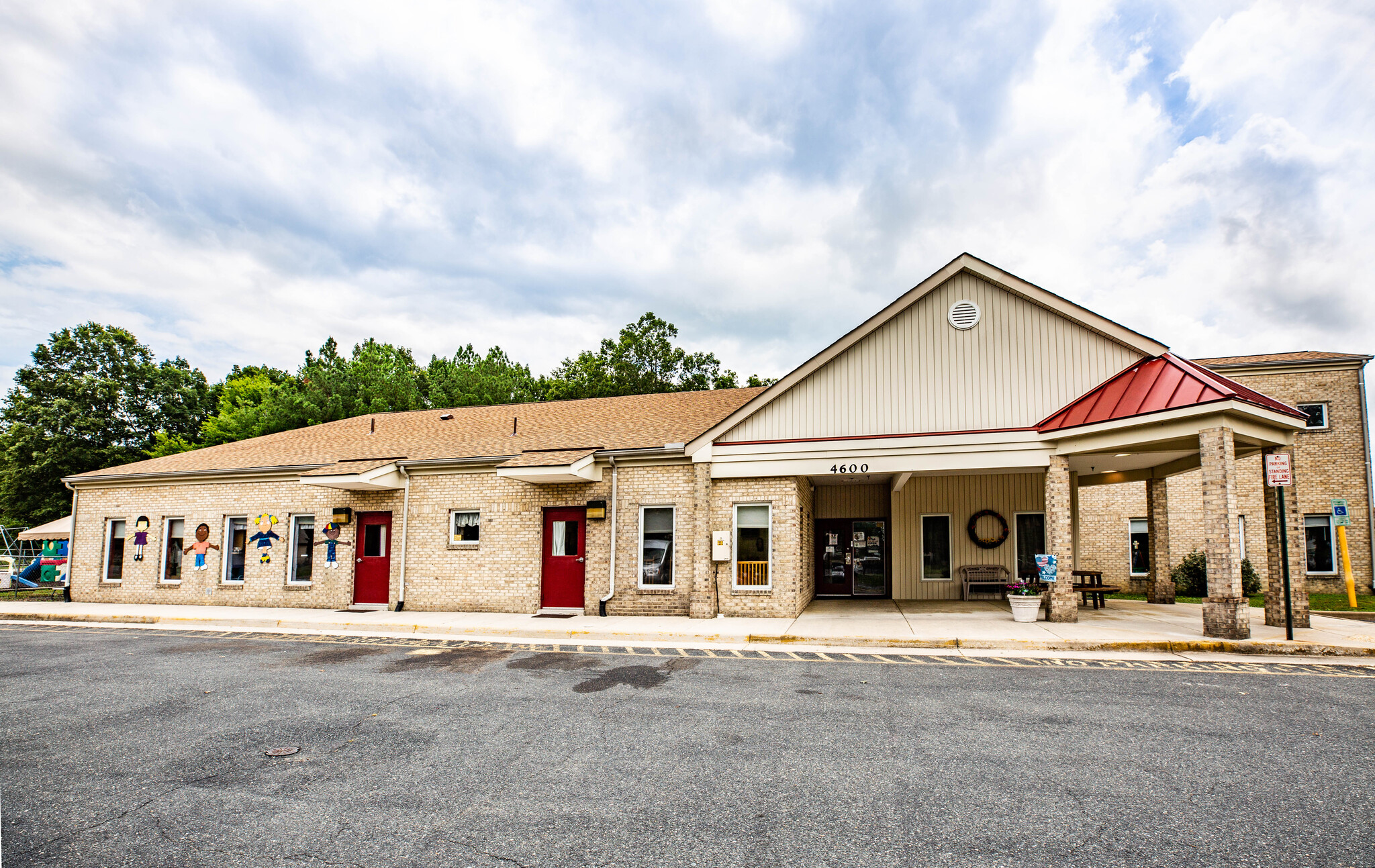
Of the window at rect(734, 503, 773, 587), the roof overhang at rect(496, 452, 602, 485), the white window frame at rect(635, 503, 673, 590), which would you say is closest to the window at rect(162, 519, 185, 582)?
the roof overhang at rect(496, 452, 602, 485)

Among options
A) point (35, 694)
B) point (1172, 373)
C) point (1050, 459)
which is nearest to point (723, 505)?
point (1050, 459)

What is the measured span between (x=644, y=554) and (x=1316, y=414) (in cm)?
2154

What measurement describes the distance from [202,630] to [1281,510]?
67.7 ft

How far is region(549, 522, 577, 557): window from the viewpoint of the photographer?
52.5 ft

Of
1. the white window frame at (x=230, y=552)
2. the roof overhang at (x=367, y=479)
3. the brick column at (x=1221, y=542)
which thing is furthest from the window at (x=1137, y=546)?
the white window frame at (x=230, y=552)

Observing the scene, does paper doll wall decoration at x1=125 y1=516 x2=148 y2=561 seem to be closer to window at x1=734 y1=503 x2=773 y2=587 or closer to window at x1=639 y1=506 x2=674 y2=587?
window at x1=639 y1=506 x2=674 y2=587

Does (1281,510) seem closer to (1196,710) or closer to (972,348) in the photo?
(972,348)

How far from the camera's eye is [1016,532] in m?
17.3

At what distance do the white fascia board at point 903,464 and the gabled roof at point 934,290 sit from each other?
895 millimetres

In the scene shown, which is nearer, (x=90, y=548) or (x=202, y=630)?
(x=202, y=630)

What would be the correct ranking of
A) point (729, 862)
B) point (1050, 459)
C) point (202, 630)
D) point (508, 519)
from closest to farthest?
point (729, 862) < point (1050, 459) < point (202, 630) < point (508, 519)

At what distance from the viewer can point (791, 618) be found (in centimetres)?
1408

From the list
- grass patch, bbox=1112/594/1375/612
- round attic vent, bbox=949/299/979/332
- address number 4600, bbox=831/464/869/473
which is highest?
round attic vent, bbox=949/299/979/332

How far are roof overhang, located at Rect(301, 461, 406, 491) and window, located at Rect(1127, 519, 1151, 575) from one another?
68.8ft
